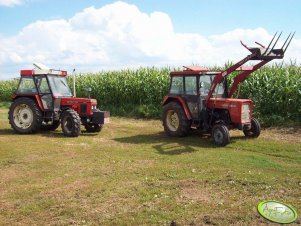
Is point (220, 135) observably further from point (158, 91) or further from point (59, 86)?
point (158, 91)

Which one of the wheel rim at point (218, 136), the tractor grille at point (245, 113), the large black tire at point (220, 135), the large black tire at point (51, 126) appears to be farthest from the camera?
the large black tire at point (51, 126)

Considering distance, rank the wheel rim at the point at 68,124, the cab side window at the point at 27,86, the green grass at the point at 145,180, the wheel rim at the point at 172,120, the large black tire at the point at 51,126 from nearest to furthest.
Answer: the green grass at the point at 145,180
the wheel rim at the point at 172,120
the wheel rim at the point at 68,124
the cab side window at the point at 27,86
the large black tire at the point at 51,126

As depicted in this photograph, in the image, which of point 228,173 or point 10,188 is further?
point 228,173

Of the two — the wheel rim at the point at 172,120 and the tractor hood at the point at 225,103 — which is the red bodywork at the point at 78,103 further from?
the tractor hood at the point at 225,103

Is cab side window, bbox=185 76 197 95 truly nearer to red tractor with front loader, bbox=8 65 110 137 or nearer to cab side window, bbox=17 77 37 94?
red tractor with front loader, bbox=8 65 110 137

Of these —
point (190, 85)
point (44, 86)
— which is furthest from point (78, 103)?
point (190, 85)

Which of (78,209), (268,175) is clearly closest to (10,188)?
(78,209)

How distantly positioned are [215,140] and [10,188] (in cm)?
521

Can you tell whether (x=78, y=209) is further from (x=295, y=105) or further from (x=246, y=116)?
(x=295, y=105)

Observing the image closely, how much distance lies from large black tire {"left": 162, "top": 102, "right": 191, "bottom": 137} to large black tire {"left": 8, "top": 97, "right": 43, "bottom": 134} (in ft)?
12.5

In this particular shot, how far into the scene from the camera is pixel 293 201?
5695 mm

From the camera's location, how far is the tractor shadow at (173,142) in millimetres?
9477

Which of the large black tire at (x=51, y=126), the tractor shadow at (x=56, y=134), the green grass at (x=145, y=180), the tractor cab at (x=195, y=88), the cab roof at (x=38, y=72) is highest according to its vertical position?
the cab roof at (x=38, y=72)

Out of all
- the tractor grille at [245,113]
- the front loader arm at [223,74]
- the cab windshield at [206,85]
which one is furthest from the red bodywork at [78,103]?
the tractor grille at [245,113]
